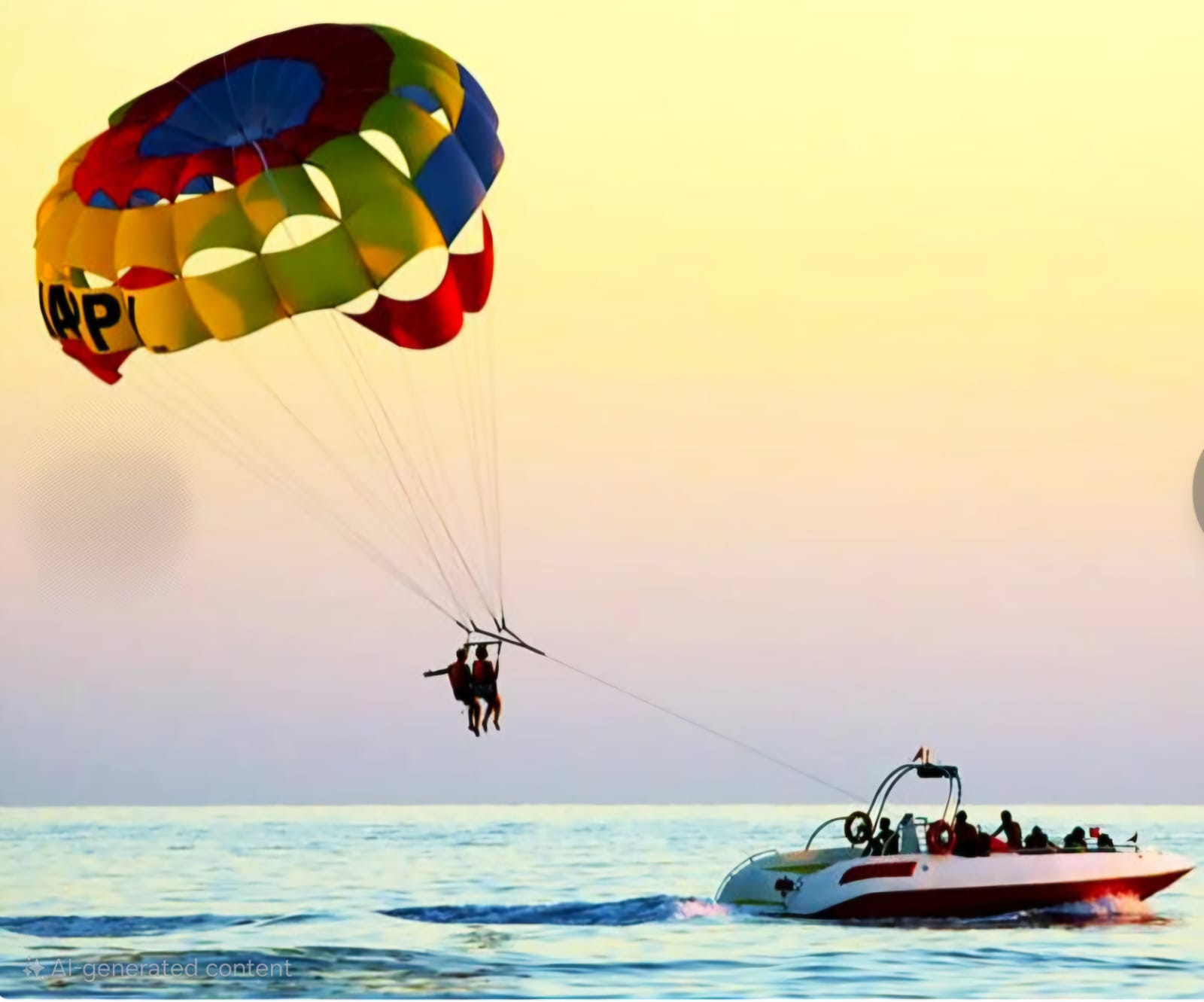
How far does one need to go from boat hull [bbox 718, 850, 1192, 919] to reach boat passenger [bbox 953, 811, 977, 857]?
0.31ft

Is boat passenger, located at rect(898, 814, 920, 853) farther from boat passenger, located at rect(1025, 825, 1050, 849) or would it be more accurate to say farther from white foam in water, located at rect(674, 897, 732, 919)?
white foam in water, located at rect(674, 897, 732, 919)

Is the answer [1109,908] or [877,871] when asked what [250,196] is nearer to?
[877,871]

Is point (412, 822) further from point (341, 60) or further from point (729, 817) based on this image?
point (341, 60)

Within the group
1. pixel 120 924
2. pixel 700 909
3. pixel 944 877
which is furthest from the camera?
pixel 120 924

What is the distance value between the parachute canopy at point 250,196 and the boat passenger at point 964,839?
856 centimetres

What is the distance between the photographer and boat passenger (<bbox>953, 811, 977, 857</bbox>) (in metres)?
25.6

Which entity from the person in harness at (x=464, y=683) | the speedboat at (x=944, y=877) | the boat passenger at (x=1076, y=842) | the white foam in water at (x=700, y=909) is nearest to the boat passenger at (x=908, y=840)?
the speedboat at (x=944, y=877)

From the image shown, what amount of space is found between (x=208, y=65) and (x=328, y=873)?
850 inches

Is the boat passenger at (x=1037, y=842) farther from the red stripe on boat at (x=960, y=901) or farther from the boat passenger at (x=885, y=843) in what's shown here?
the boat passenger at (x=885, y=843)

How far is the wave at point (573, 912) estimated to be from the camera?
27.8m

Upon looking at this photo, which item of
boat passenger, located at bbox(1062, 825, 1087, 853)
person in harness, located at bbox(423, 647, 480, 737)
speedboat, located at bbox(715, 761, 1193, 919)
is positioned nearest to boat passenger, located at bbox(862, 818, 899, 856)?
speedboat, located at bbox(715, 761, 1193, 919)

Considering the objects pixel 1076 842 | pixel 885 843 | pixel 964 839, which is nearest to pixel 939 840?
pixel 964 839

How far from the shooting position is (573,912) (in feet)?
95.8

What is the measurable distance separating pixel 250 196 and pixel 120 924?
11.3 meters
